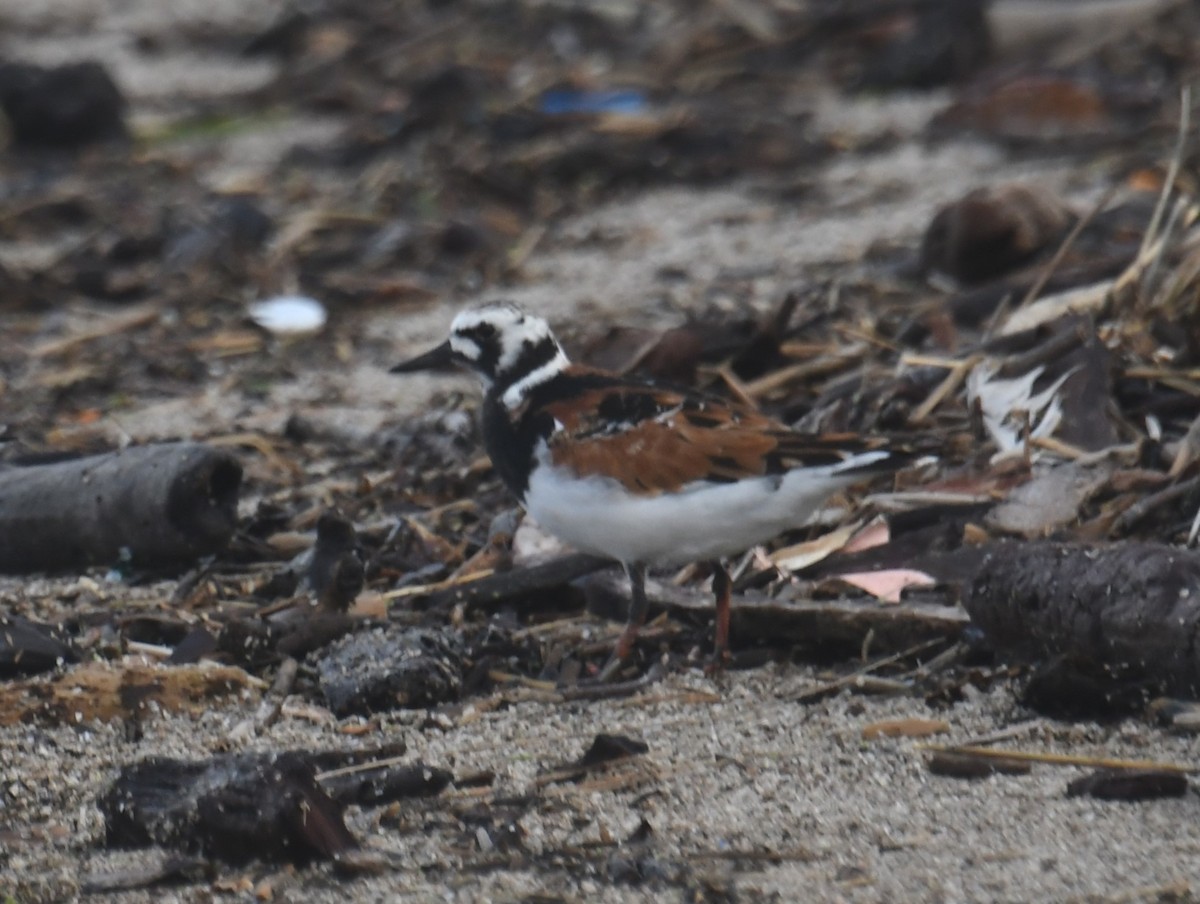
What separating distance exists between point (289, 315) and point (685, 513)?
9.95 feet

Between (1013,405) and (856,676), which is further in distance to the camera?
(1013,405)

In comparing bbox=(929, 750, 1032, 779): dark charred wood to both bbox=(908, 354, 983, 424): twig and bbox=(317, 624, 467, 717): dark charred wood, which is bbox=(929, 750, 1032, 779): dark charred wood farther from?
bbox=(908, 354, 983, 424): twig

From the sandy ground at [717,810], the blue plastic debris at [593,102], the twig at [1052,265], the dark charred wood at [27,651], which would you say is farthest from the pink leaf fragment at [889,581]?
the blue plastic debris at [593,102]

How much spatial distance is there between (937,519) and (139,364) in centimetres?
294

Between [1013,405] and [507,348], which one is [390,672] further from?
[1013,405]

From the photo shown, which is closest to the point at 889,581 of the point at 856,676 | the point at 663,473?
the point at 856,676

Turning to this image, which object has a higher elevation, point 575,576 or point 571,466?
point 571,466

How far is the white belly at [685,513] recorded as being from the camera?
366 centimetres

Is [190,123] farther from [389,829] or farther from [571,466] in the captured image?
[389,829]

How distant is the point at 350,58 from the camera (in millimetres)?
9484

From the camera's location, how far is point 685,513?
12.0 feet

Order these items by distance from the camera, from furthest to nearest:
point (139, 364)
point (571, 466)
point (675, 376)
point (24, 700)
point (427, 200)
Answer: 1. point (427, 200)
2. point (139, 364)
3. point (675, 376)
4. point (571, 466)
5. point (24, 700)

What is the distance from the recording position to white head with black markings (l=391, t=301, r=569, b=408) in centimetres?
409

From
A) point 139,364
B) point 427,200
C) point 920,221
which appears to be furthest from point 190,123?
point 920,221
